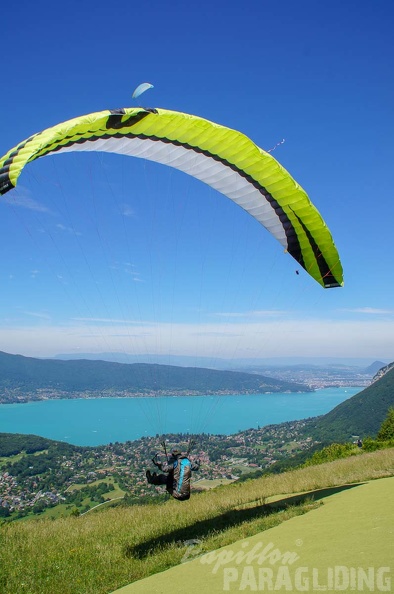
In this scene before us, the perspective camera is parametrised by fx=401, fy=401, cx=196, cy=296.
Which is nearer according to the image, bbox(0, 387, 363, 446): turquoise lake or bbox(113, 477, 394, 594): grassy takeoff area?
bbox(113, 477, 394, 594): grassy takeoff area

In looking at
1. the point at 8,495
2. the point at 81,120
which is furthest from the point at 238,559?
the point at 8,495

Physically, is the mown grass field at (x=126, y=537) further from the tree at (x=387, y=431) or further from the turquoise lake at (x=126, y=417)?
the turquoise lake at (x=126, y=417)

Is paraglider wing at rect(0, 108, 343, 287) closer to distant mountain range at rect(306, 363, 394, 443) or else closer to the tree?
the tree

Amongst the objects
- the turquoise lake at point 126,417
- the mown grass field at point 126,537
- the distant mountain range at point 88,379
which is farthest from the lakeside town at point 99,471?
the distant mountain range at point 88,379

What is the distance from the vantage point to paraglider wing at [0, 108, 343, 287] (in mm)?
6035

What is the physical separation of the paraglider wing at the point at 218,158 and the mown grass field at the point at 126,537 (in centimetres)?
480

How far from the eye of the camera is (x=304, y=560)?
412 cm

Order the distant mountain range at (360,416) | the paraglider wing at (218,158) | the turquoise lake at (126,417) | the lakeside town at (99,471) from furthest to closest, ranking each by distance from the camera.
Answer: the turquoise lake at (126,417) → the distant mountain range at (360,416) → the lakeside town at (99,471) → the paraglider wing at (218,158)

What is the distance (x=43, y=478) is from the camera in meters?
37.1

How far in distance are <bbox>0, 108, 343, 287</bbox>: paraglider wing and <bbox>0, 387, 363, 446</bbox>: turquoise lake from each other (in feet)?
191

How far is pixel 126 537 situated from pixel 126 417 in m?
119

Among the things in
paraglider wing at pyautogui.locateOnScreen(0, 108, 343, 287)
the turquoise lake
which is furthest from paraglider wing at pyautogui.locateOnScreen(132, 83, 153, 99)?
the turquoise lake

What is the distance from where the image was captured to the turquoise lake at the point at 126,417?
3425 inches

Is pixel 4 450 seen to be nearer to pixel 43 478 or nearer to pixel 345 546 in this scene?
pixel 43 478
